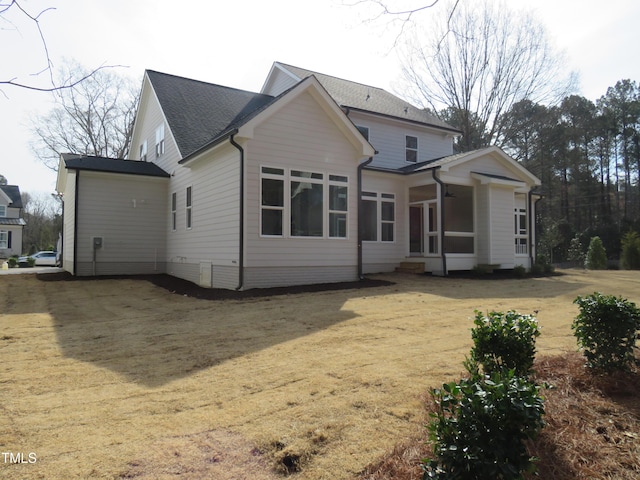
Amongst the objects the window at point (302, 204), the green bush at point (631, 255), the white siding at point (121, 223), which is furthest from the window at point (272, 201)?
the green bush at point (631, 255)

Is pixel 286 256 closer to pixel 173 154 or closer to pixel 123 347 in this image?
pixel 123 347

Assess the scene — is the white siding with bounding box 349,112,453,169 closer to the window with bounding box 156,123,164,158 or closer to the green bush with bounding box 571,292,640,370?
the window with bounding box 156,123,164,158

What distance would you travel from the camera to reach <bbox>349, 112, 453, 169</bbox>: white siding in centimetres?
1677

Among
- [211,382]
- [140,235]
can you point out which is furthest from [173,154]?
[211,382]

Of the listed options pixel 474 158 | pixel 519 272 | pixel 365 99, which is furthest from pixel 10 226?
pixel 519 272

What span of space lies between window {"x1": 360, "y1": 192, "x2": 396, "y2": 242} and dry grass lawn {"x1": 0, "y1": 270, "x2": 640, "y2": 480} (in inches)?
230

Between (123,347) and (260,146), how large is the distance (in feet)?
20.3

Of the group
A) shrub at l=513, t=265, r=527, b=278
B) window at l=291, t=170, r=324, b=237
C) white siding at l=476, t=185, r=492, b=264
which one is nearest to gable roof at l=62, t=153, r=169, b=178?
window at l=291, t=170, r=324, b=237

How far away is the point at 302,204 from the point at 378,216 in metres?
4.06

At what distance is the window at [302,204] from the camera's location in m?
10.4

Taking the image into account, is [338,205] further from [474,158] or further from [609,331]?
[609,331]

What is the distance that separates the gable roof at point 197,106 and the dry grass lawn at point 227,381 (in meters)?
7.77

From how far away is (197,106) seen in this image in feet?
53.3

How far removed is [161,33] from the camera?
4809 mm
